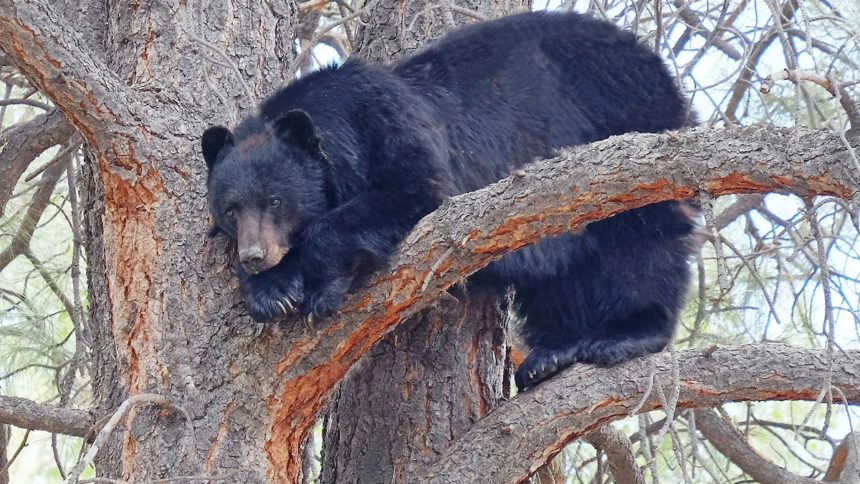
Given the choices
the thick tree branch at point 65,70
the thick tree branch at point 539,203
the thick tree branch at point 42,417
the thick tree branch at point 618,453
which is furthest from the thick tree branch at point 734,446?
the thick tree branch at point 65,70

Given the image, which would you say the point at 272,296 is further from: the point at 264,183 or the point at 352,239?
the point at 264,183

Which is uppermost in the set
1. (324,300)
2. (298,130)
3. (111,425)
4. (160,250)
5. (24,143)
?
(24,143)

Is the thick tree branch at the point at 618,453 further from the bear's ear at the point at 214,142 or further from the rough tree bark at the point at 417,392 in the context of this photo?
the bear's ear at the point at 214,142

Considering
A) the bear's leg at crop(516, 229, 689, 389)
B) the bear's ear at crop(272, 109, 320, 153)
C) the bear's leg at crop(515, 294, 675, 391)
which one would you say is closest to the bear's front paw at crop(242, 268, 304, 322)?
the bear's ear at crop(272, 109, 320, 153)

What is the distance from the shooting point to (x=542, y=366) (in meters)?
4.12

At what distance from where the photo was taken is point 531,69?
4.50 m

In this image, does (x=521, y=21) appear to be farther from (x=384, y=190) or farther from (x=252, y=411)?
(x=252, y=411)

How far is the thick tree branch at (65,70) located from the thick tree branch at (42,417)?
1.19 m

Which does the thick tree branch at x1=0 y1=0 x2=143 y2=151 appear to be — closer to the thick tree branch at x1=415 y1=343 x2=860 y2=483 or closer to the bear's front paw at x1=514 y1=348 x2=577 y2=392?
the thick tree branch at x1=415 y1=343 x2=860 y2=483

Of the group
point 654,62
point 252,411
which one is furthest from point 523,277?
point 252,411

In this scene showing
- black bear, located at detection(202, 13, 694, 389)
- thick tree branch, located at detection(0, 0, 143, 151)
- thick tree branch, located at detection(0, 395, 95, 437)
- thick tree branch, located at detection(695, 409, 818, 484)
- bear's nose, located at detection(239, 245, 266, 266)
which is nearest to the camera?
thick tree branch, located at detection(0, 0, 143, 151)

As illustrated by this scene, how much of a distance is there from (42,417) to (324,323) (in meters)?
1.44

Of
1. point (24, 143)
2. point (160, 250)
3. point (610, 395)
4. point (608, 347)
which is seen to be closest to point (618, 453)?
point (608, 347)

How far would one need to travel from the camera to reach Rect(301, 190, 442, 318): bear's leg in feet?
10.9
